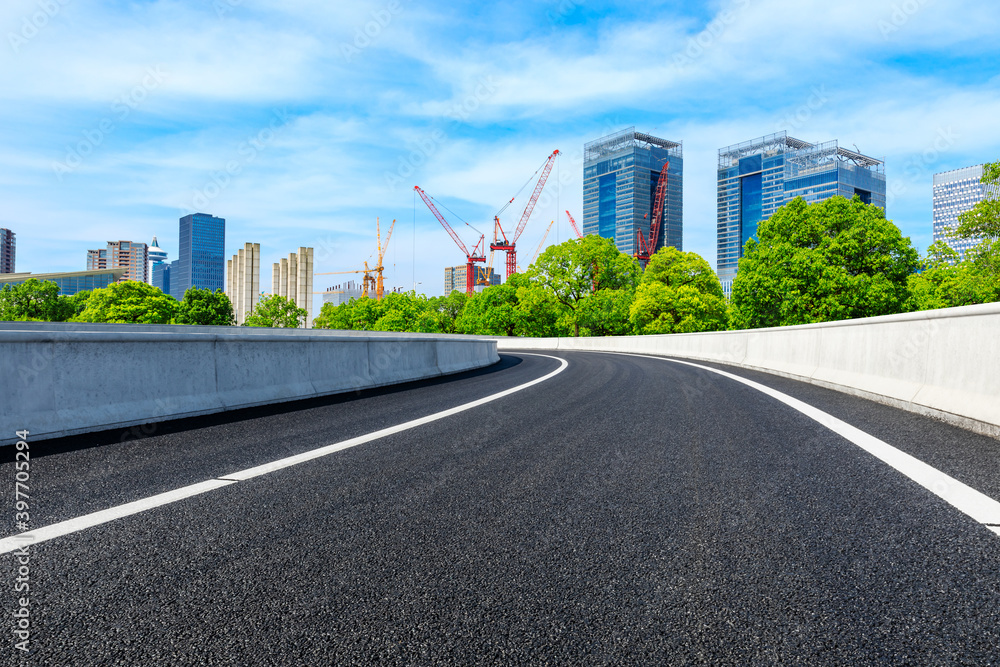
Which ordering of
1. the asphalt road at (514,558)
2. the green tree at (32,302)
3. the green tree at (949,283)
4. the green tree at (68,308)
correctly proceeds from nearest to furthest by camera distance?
1. the asphalt road at (514,558)
2. the green tree at (949,283)
3. the green tree at (32,302)
4. the green tree at (68,308)

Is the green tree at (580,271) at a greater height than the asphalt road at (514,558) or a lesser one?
greater

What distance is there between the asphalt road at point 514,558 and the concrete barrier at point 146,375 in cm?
89

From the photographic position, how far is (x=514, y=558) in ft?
9.48

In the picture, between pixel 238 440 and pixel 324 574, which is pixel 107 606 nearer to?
pixel 324 574

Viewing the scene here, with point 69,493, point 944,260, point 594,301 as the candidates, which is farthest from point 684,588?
point 594,301

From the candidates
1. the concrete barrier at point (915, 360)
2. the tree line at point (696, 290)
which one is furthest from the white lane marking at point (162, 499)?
the tree line at point (696, 290)

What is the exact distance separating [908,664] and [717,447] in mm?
3821

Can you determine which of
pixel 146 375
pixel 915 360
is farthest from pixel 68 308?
pixel 915 360

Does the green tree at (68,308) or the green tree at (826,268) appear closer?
the green tree at (826,268)

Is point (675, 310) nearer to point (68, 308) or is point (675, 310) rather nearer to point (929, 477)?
point (929, 477)

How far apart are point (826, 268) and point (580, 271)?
3563 centimetres

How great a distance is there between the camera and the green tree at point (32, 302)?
316 ft

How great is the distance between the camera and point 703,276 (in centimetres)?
7950

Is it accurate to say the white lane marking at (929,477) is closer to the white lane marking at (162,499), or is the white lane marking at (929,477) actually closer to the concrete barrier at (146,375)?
the white lane marking at (162,499)
